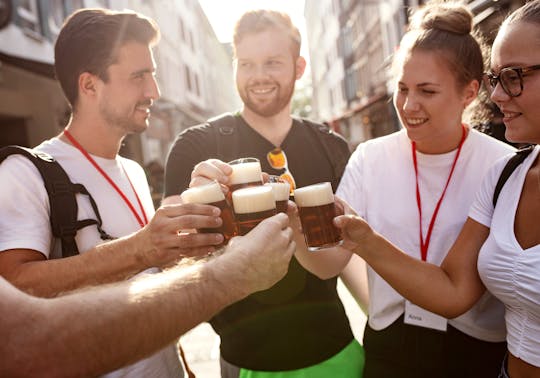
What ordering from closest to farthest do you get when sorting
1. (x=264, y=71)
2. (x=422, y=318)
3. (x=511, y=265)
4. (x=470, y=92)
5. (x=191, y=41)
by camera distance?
(x=511, y=265)
(x=422, y=318)
(x=470, y=92)
(x=264, y=71)
(x=191, y=41)

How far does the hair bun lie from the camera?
7.07 feet

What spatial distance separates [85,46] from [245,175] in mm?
1269

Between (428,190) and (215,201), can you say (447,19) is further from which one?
(215,201)

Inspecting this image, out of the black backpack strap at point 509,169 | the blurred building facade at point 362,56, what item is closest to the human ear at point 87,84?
the black backpack strap at point 509,169

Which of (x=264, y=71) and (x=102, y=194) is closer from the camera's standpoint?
(x=102, y=194)

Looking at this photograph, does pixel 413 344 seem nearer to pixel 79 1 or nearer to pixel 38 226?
pixel 38 226

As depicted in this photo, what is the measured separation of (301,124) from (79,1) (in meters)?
12.7

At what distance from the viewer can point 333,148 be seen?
267 centimetres

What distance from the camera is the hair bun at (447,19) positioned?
2154 mm

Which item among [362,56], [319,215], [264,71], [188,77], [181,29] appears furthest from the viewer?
[188,77]

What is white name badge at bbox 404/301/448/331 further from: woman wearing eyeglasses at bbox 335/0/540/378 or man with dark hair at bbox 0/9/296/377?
man with dark hair at bbox 0/9/296/377

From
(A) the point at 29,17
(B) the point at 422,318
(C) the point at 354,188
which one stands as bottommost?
(B) the point at 422,318

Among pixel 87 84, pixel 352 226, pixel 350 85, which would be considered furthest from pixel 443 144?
pixel 350 85


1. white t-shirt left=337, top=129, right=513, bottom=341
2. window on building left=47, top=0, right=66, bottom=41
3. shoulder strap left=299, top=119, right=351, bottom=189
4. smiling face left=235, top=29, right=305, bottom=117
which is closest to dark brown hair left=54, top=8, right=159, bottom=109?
smiling face left=235, top=29, right=305, bottom=117
